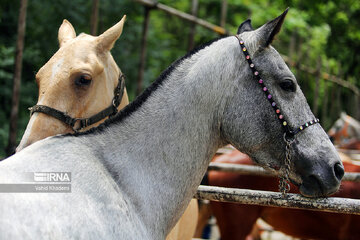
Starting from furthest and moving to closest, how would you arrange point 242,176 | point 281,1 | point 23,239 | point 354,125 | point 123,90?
point 281,1, point 354,125, point 242,176, point 123,90, point 23,239

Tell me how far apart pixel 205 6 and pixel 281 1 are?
11.3 feet

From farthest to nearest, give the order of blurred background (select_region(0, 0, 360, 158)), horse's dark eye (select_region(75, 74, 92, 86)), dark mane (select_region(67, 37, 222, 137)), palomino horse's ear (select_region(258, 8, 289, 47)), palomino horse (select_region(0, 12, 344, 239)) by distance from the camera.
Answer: blurred background (select_region(0, 0, 360, 158)), horse's dark eye (select_region(75, 74, 92, 86)), palomino horse's ear (select_region(258, 8, 289, 47)), dark mane (select_region(67, 37, 222, 137)), palomino horse (select_region(0, 12, 344, 239))

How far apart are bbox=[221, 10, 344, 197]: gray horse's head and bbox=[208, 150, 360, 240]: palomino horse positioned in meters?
2.47

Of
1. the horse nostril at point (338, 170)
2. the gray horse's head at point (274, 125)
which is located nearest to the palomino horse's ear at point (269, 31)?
the gray horse's head at point (274, 125)

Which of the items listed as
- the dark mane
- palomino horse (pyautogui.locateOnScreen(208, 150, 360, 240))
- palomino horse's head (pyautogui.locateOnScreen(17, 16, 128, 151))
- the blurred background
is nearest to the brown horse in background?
palomino horse (pyautogui.locateOnScreen(208, 150, 360, 240))

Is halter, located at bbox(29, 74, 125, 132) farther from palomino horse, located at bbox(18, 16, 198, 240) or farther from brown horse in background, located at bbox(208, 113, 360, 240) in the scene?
brown horse in background, located at bbox(208, 113, 360, 240)

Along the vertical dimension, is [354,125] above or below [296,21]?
below

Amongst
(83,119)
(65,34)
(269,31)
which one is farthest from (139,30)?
(269,31)

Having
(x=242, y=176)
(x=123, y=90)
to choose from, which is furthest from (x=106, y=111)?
(x=242, y=176)

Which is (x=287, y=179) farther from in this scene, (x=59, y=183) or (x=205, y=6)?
(x=205, y=6)

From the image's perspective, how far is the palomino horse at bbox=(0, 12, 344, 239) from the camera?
1579mm

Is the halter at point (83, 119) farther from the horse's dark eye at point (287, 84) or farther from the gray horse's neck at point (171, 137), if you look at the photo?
the horse's dark eye at point (287, 84)

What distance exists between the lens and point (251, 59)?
1.80m

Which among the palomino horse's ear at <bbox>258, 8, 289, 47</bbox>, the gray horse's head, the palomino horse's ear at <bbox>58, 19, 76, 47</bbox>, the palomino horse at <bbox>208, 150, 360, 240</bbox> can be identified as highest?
the palomino horse's ear at <bbox>258, 8, 289, 47</bbox>
